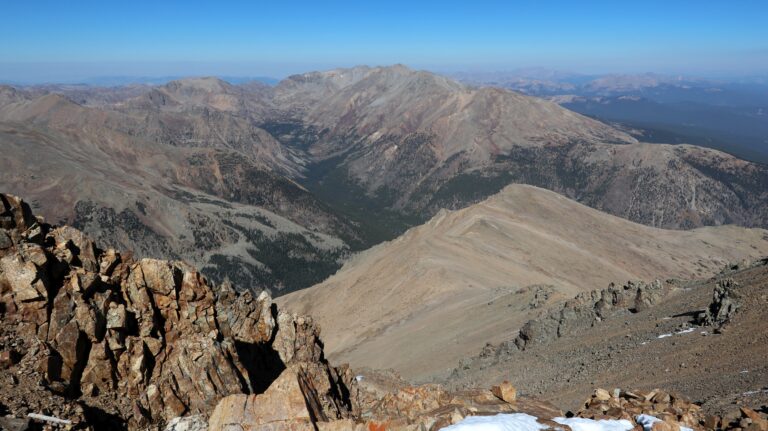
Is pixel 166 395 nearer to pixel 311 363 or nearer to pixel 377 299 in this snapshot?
pixel 311 363

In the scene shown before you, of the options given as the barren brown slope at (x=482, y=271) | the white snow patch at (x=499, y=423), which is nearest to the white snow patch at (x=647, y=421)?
the white snow patch at (x=499, y=423)

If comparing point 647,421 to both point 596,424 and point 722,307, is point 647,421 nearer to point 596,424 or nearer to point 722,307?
point 596,424

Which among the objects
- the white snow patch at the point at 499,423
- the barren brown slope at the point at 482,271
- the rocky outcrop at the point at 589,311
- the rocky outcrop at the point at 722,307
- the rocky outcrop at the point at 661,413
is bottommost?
the barren brown slope at the point at 482,271

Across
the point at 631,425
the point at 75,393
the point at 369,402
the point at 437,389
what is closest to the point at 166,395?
the point at 75,393

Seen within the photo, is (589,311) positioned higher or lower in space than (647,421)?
lower

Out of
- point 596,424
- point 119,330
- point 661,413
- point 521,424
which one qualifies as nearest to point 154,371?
point 119,330

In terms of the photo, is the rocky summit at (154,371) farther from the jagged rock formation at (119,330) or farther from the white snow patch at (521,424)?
the white snow patch at (521,424)
